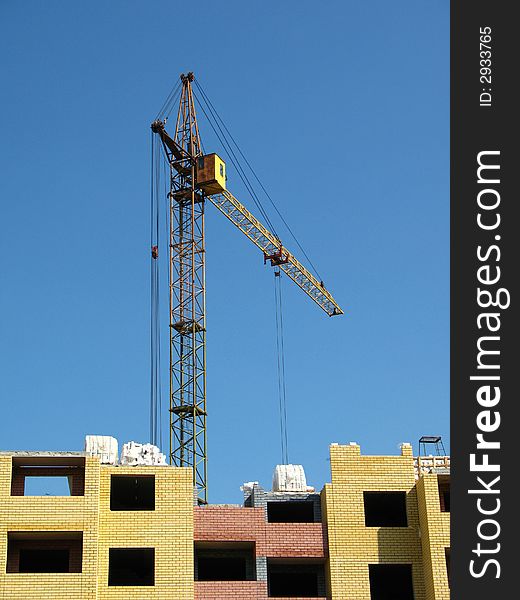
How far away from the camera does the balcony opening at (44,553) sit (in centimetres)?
4100

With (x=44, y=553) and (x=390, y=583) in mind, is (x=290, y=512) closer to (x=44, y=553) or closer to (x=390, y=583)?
(x=390, y=583)

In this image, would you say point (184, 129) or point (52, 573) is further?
point (184, 129)

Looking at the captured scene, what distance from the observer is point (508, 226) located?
20.3 metres

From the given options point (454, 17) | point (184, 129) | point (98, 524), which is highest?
point (184, 129)

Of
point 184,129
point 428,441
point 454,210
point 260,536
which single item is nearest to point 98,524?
point 260,536

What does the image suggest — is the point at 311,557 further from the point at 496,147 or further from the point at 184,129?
the point at 184,129

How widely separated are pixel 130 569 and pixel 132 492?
3.08 meters

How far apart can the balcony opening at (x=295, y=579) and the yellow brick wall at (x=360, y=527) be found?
230 centimetres

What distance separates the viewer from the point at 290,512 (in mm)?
45500

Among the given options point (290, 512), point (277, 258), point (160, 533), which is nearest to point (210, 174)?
point (277, 258)

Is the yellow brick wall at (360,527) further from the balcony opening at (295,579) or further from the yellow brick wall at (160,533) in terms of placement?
the yellow brick wall at (160,533)

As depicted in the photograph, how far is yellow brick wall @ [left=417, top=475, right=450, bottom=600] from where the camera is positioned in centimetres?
4000

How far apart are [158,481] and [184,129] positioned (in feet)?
123

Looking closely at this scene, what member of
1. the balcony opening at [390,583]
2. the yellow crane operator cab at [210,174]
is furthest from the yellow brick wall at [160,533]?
the yellow crane operator cab at [210,174]
